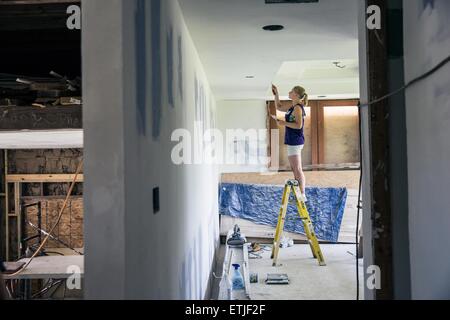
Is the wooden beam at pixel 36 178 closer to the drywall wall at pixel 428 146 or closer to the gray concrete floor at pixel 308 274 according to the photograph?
the gray concrete floor at pixel 308 274

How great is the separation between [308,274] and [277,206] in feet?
6.42

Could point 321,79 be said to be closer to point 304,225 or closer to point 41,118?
point 304,225

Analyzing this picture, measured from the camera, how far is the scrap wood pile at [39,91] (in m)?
2.02

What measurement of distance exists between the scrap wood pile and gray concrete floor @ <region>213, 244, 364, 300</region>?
2.69 metres

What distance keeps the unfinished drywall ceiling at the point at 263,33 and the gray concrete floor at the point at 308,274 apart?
2291mm

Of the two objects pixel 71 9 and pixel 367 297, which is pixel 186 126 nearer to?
pixel 71 9

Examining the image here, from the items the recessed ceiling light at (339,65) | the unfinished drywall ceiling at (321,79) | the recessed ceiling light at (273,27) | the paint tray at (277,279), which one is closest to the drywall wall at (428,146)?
the recessed ceiling light at (273,27)

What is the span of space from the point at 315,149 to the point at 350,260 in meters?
2.80

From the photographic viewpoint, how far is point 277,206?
6.59 meters

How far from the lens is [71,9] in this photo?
181 centimetres

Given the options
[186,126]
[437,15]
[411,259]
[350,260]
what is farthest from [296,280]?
[437,15]

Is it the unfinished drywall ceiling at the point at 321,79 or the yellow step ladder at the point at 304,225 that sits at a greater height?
the unfinished drywall ceiling at the point at 321,79

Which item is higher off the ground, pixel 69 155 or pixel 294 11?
pixel 294 11

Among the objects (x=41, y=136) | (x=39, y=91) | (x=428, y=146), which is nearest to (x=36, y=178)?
(x=41, y=136)
